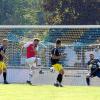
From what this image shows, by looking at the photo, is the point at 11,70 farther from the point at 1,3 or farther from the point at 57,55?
the point at 1,3

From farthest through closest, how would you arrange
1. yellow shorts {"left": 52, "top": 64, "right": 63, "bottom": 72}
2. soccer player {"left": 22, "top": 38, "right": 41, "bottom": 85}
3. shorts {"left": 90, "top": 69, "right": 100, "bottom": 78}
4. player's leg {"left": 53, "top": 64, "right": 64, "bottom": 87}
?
shorts {"left": 90, "top": 69, "right": 100, "bottom": 78} → soccer player {"left": 22, "top": 38, "right": 41, "bottom": 85} → yellow shorts {"left": 52, "top": 64, "right": 63, "bottom": 72} → player's leg {"left": 53, "top": 64, "right": 64, "bottom": 87}

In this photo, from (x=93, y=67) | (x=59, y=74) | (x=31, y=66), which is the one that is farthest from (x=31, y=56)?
(x=93, y=67)

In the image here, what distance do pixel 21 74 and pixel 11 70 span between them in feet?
2.07

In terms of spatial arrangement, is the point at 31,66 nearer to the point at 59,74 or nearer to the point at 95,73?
the point at 59,74

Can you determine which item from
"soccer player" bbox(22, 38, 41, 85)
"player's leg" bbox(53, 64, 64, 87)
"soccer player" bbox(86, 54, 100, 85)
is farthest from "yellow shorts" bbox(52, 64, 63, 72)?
"soccer player" bbox(86, 54, 100, 85)

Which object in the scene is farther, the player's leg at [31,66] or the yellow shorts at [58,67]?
the player's leg at [31,66]

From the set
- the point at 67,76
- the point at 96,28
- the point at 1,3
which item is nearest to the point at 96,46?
the point at 96,28

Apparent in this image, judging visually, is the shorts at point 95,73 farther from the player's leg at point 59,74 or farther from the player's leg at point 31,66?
the player's leg at point 31,66

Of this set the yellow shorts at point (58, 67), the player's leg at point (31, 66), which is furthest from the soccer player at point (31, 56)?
the yellow shorts at point (58, 67)

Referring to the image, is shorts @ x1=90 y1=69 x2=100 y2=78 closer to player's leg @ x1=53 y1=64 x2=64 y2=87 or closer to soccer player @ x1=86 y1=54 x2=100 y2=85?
soccer player @ x1=86 y1=54 x2=100 y2=85

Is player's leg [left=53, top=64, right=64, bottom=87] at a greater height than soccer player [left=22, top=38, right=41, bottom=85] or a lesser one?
lesser

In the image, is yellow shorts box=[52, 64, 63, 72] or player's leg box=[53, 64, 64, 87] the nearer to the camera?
player's leg box=[53, 64, 64, 87]

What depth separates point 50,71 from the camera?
23.9m

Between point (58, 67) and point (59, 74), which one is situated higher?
point (58, 67)
